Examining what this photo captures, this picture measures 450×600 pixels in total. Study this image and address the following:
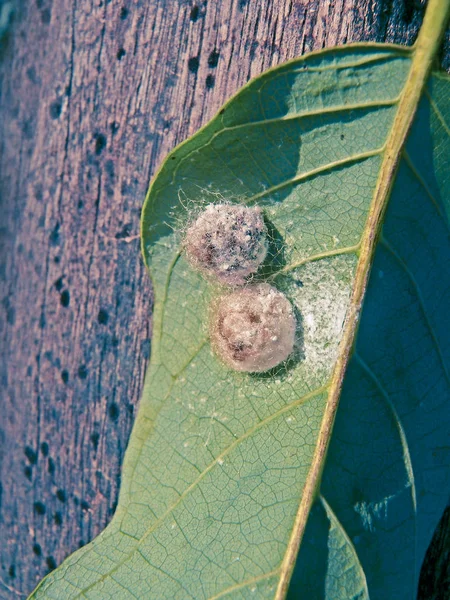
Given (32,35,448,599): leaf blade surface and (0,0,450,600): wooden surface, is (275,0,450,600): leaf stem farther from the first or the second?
(0,0,450,600): wooden surface

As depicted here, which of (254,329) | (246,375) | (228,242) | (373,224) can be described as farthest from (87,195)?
(373,224)

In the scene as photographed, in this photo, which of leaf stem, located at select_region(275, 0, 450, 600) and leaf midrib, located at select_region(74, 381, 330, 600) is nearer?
leaf stem, located at select_region(275, 0, 450, 600)

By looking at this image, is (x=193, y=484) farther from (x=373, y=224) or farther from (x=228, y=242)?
(x=373, y=224)

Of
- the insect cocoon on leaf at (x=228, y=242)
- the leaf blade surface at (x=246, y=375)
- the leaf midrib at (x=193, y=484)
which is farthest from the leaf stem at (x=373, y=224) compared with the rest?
the insect cocoon on leaf at (x=228, y=242)

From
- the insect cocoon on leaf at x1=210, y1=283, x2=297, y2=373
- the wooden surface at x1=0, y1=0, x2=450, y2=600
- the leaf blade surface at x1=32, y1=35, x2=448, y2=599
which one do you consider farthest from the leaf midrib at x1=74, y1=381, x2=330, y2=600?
the wooden surface at x1=0, y1=0, x2=450, y2=600

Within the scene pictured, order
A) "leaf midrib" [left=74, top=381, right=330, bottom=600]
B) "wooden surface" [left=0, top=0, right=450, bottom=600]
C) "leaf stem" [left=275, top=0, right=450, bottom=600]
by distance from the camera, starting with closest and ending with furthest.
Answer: "leaf stem" [left=275, top=0, right=450, bottom=600] < "leaf midrib" [left=74, top=381, right=330, bottom=600] < "wooden surface" [left=0, top=0, right=450, bottom=600]

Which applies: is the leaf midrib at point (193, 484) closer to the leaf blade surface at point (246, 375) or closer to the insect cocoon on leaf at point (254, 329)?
the leaf blade surface at point (246, 375)
